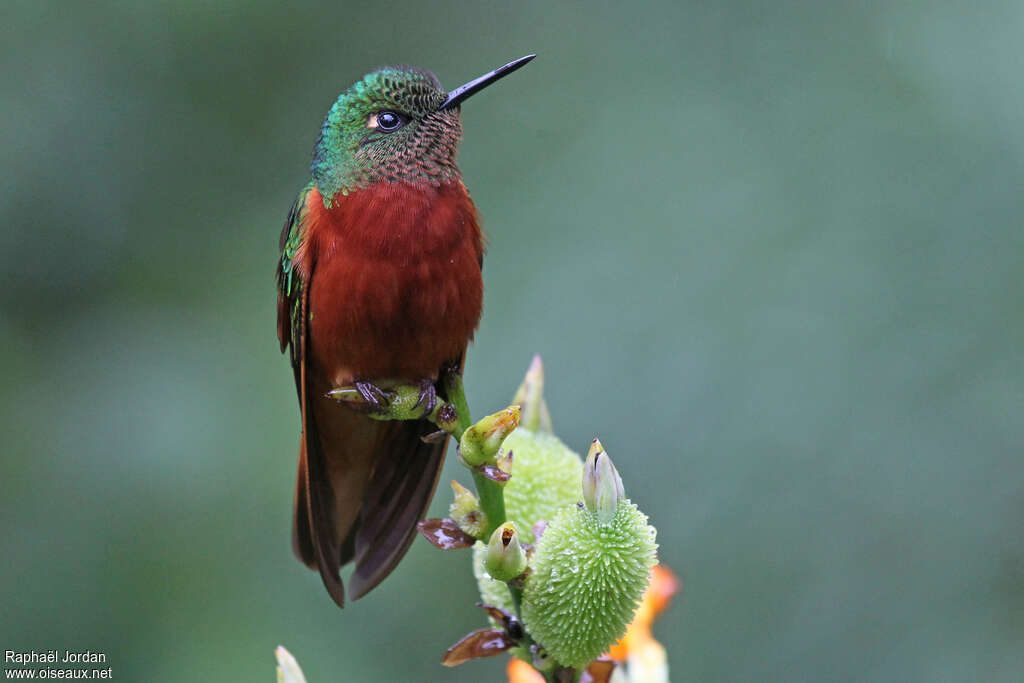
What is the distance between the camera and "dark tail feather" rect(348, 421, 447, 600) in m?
1.67

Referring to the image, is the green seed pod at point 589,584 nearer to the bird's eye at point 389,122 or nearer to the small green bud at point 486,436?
the small green bud at point 486,436

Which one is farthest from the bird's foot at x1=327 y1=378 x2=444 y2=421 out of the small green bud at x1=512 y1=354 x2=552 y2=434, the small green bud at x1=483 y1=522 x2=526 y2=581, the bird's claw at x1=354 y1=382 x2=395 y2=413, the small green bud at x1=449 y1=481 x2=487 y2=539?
the small green bud at x1=483 y1=522 x2=526 y2=581

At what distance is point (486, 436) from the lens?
121 centimetres

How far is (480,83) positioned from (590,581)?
744 millimetres

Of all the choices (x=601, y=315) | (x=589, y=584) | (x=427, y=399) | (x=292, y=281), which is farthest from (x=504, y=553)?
(x=601, y=315)

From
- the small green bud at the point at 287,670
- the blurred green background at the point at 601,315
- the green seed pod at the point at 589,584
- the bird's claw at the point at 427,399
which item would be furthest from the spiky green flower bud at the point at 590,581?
A: the blurred green background at the point at 601,315

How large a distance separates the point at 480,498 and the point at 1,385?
2489mm

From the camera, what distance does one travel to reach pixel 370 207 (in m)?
1.76

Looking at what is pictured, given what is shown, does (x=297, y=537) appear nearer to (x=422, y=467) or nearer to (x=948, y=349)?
(x=422, y=467)

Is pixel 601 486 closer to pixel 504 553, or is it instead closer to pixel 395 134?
pixel 504 553

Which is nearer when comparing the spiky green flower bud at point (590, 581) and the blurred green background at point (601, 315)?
the spiky green flower bud at point (590, 581)

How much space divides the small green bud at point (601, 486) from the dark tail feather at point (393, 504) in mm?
534

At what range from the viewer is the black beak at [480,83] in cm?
145

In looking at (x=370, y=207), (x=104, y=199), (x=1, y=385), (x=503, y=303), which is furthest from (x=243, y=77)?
(x=370, y=207)
